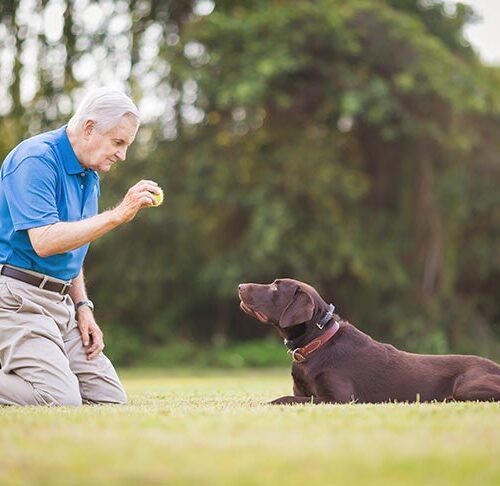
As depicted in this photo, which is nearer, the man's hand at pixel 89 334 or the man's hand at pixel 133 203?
the man's hand at pixel 133 203

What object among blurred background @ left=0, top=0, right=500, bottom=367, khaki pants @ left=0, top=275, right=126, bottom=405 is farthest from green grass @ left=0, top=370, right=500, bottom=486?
blurred background @ left=0, top=0, right=500, bottom=367

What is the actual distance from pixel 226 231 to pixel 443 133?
14.9ft

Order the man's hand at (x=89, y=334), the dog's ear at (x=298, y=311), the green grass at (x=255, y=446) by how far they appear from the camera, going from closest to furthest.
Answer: the green grass at (x=255, y=446)
the dog's ear at (x=298, y=311)
the man's hand at (x=89, y=334)

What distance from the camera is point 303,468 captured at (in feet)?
10.6

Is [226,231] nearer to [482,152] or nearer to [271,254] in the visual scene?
[271,254]

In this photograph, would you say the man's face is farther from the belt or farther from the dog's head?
the dog's head

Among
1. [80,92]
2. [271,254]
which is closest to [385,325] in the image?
[271,254]

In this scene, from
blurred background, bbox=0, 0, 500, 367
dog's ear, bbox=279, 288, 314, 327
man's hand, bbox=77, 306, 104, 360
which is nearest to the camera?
dog's ear, bbox=279, 288, 314, 327

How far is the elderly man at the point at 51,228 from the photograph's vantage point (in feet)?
18.6

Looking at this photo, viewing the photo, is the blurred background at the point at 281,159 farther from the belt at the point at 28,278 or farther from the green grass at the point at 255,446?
the green grass at the point at 255,446

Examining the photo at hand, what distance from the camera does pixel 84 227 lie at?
5.63 meters

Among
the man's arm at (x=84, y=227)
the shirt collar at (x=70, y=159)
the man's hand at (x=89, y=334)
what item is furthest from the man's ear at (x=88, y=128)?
the man's hand at (x=89, y=334)

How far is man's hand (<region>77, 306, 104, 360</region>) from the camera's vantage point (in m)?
6.45

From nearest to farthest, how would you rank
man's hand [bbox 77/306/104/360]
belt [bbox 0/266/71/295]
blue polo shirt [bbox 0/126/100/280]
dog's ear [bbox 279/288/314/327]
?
blue polo shirt [bbox 0/126/100/280], belt [bbox 0/266/71/295], dog's ear [bbox 279/288/314/327], man's hand [bbox 77/306/104/360]
